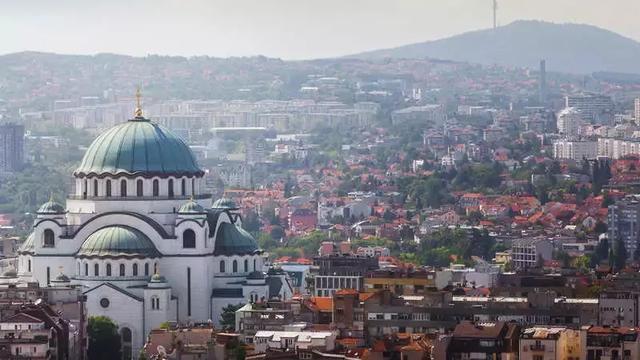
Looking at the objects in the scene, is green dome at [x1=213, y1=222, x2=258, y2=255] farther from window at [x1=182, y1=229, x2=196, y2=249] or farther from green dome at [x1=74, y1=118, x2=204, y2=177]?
green dome at [x1=74, y1=118, x2=204, y2=177]

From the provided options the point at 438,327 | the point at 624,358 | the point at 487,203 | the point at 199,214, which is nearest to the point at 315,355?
→ the point at 624,358

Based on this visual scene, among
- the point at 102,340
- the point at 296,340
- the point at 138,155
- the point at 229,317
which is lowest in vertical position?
the point at 102,340

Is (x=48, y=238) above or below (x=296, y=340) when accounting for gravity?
above

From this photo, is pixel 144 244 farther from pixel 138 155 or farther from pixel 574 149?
pixel 574 149

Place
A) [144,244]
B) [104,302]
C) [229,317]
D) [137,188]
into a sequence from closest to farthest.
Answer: [229,317]
[104,302]
[144,244]
[137,188]

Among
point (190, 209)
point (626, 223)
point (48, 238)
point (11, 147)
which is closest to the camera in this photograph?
point (190, 209)

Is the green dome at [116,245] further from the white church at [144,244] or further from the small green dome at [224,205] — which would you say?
the small green dome at [224,205]

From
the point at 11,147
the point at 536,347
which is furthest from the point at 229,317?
the point at 11,147
